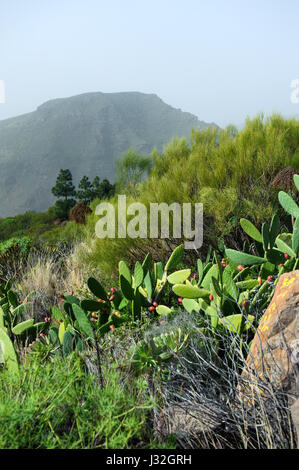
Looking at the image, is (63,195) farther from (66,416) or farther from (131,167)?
(66,416)

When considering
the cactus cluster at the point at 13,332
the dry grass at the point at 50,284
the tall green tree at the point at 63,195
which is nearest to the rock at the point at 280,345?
the cactus cluster at the point at 13,332

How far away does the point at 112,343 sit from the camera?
222cm

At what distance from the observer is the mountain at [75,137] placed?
26.7 m

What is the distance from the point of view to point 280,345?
1.75m

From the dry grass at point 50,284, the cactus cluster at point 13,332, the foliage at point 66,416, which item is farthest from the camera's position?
the dry grass at point 50,284

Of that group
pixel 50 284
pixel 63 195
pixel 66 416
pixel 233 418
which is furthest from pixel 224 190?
pixel 63 195

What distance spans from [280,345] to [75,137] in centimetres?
2995

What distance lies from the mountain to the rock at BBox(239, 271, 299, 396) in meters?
23.4

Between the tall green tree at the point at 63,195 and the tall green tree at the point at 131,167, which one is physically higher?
the tall green tree at the point at 131,167

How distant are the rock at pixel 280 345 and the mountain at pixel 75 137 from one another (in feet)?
76.8

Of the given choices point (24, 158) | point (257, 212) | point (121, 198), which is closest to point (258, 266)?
point (257, 212)

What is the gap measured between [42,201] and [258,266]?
79.9ft

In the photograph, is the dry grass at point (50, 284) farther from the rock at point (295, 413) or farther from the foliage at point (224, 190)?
the rock at point (295, 413)

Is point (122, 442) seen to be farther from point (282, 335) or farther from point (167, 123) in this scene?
point (167, 123)
